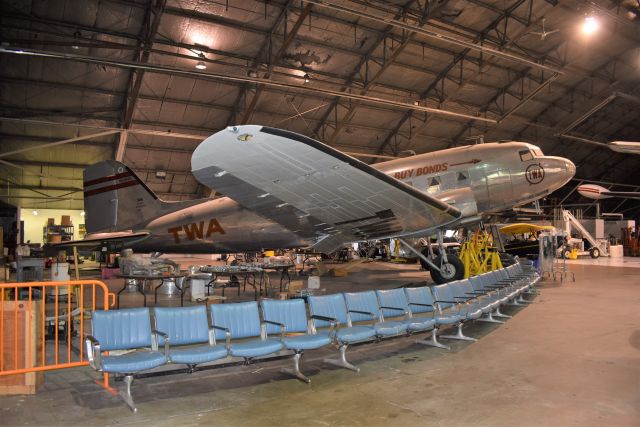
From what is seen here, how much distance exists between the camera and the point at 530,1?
69.9 ft

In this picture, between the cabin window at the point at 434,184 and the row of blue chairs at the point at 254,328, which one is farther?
the cabin window at the point at 434,184

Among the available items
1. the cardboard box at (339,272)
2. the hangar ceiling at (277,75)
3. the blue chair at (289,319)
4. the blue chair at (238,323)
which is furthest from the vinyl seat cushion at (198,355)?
the cardboard box at (339,272)

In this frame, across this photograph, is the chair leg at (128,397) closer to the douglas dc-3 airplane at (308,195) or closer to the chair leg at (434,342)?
the douglas dc-3 airplane at (308,195)

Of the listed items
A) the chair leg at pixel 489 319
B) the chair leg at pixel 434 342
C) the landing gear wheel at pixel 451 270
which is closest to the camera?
the chair leg at pixel 434 342

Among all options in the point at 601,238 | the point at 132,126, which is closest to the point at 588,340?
the point at 132,126

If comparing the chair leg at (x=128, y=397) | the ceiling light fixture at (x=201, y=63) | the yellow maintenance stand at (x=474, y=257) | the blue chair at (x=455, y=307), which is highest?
the ceiling light fixture at (x=201, y=63)

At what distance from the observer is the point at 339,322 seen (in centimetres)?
624

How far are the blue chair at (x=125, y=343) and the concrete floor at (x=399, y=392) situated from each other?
0.37m

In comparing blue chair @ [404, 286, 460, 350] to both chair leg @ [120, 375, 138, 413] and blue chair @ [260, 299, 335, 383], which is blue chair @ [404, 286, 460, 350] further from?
chair leg @ [120, 375, 138, 413]

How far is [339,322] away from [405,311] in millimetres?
1208

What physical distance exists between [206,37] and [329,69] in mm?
6411

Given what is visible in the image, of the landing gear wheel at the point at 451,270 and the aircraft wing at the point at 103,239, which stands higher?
the aircraft wing at the point at 103,239

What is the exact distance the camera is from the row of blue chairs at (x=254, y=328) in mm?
4680

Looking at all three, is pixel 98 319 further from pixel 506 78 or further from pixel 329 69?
pixel 506 78
